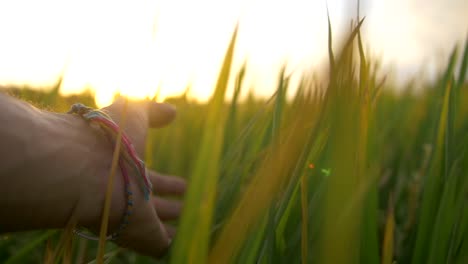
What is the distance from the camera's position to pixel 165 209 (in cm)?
86

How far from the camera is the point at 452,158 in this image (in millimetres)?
626

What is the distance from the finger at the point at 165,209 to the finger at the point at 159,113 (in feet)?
0.50

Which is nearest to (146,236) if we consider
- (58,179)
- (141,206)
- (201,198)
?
(141,206)

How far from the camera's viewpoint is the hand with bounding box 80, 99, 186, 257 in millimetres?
585

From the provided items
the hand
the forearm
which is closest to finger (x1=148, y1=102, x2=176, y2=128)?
the hand

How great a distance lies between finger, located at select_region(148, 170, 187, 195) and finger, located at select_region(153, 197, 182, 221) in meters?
0.05

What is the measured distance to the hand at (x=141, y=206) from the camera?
585mm

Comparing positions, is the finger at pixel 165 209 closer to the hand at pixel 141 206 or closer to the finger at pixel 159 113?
the hand at pixel 141 206

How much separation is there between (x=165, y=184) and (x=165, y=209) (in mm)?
77

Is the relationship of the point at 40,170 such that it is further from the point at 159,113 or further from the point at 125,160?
the point at 159,113

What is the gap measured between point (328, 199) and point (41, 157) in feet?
1.03

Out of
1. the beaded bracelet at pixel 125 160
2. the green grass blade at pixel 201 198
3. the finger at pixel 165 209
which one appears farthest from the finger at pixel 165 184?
the green grass blade at pixel 201 198

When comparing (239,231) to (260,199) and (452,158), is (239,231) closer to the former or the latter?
(260,199)

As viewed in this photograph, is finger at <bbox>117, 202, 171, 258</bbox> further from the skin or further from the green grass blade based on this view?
the green grass blade
